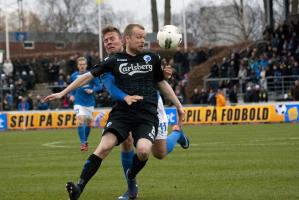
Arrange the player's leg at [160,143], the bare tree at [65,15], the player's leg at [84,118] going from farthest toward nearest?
the bare tree at [65,15], the player's leg at [84,118], the player's leg at [160,143]

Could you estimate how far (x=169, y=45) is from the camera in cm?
1134

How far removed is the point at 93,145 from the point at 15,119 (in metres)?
16.3

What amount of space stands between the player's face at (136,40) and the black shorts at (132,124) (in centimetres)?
80

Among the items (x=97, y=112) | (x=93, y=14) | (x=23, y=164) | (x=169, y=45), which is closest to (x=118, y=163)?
(x=23, y=164)

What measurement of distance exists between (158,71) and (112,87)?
0.66m

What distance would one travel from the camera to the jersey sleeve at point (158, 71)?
1002cm

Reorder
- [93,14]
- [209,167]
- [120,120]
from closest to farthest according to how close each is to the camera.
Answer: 1. [120,120]
2. [209,167]
3. [93,14]

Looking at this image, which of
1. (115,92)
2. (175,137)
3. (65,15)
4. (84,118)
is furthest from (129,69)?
(65,15)

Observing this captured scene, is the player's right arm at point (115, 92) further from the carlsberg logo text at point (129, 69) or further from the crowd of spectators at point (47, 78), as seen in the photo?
the crowd of spectators at point (47, 78)

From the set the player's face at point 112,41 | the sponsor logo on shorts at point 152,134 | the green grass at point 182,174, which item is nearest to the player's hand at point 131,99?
the sponsor logo on shorts at point 152,134

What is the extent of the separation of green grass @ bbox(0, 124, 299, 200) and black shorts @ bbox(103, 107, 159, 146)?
0.96 metres

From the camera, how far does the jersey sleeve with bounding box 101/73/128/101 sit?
9.77m

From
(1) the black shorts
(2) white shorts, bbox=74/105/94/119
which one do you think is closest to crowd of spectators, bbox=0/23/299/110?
(2) white shorts, bbox=74/105/94/119

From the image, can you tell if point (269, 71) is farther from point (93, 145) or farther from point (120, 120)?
point (120, 120)
